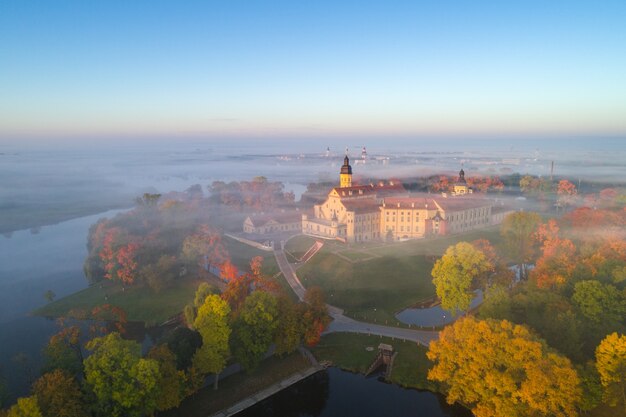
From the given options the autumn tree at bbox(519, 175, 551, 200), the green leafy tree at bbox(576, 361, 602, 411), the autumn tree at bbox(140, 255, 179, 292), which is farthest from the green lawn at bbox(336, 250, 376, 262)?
the autumn tree at bbox(519, 175, 551, 200)

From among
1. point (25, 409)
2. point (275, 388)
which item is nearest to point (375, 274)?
point (275, 388)

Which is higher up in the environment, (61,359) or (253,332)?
(61,359)

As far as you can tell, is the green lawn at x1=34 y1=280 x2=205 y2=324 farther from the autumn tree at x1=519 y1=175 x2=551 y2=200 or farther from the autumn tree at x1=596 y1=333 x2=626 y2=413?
the autumn tree at x1=519 y1=175 x2=551 y2=200

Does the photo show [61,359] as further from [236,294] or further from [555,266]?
[555,266]

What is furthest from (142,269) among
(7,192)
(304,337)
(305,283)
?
(7,192)

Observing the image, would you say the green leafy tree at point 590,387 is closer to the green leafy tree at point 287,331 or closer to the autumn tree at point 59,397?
the green leafy tree at point 287,331

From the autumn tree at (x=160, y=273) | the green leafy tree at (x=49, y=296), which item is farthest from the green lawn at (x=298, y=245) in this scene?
the green leafy tree at (x=49, y=296)
